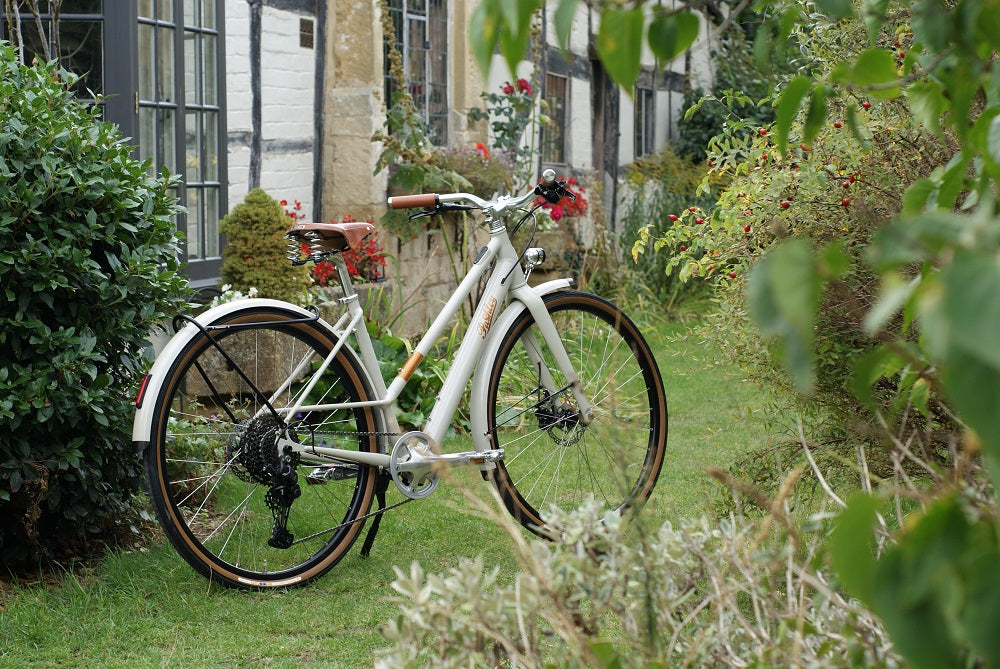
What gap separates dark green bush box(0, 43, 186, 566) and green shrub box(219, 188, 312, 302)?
1.93 meters

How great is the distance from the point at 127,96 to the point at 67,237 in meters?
2.20

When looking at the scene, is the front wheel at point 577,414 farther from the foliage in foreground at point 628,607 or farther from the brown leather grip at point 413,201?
the foliage in foreground at point 628,607

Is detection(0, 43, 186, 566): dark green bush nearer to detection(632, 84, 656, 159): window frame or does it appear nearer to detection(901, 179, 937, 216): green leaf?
detection(901, 179, 937, 216): green leaf

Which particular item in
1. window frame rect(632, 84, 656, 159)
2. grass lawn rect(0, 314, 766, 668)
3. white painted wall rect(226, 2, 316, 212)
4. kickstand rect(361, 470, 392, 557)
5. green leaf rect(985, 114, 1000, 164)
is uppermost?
window frame rect(632, 84, 656, 159)

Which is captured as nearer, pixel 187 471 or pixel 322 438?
pixel 322 438

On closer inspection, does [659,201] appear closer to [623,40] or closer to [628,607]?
[628,607]

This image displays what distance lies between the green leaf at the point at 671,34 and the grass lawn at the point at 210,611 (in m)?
1.39

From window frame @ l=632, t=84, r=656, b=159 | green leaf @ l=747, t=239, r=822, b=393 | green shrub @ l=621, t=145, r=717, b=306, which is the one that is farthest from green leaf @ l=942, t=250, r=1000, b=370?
window frame @ l=632, t=84, r=656, b=159

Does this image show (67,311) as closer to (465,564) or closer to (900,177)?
(465,564)

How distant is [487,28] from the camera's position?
875 millimetres

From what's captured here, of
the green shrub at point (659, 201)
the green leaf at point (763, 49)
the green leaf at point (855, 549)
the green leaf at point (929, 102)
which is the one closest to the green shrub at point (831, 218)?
the green leaf at point (763, 49)

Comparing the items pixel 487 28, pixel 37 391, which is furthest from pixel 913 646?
pixel 37 391

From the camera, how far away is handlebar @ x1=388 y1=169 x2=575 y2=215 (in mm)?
Answer: 3225

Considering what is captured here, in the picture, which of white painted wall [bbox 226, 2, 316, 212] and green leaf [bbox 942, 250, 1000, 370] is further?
white painted wall [bbox 226, 2, 316, 212]
